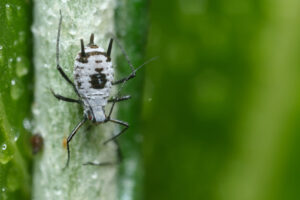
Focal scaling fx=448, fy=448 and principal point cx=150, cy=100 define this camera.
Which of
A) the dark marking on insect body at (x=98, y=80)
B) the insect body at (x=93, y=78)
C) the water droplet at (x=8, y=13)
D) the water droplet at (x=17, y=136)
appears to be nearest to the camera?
the water droplet at (x=8, y=13)

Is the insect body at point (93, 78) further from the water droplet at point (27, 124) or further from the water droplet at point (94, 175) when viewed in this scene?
the water droplet at point (94, 175)

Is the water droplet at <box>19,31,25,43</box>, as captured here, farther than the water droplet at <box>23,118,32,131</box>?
No

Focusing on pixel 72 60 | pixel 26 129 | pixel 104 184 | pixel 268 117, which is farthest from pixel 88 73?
pixel 268 117

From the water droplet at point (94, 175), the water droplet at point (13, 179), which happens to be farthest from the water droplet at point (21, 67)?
the water droplet at point (94, 175)

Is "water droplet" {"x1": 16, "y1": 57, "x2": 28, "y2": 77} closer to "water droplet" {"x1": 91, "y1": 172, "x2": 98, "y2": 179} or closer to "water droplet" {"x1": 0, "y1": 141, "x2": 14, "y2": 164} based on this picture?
"water droplet" {"x1": 0, "y1": 141, "x2": 14, "y2": 164}

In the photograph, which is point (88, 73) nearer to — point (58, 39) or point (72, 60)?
point (72, 60)

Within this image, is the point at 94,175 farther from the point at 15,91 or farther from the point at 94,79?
the point at 94,79

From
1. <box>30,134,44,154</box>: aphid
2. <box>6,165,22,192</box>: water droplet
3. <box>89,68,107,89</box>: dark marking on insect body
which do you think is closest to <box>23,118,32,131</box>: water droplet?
<box>30,134,44,154</box>: aphid

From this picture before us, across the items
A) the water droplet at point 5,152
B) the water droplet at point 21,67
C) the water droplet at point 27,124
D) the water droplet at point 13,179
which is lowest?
the water droplet at point 13,179
